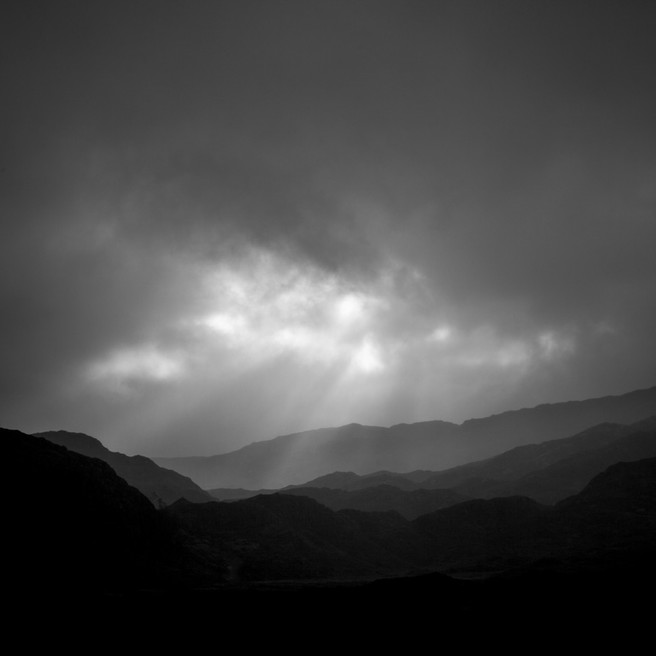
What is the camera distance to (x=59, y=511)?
38969mm

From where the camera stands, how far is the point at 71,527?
126ft

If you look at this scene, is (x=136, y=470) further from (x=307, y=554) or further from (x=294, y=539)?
(x=307, y=554)

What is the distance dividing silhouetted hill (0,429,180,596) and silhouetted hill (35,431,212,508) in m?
94.0

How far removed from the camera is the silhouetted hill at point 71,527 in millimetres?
33312

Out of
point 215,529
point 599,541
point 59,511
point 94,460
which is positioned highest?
point 94,460

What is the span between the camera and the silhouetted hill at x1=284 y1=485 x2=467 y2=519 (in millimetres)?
111125

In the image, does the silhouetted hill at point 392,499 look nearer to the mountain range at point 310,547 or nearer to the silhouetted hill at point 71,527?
the mountain range at point 310,547

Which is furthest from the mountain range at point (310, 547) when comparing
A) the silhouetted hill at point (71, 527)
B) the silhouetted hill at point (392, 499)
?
the silhouetted hill at point (392, 499)

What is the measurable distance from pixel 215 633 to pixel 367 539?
54610mm

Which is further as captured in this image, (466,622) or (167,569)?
(167,569)

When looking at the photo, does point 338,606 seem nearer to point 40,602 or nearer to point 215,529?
point 40,602

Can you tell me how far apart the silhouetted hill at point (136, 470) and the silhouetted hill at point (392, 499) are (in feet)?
131

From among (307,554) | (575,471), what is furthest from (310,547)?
(575,471)

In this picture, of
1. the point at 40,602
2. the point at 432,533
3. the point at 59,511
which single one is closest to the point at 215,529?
the point at 59,511
